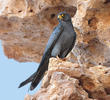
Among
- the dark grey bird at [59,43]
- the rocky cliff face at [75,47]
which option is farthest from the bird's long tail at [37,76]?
the rocky cliff face at [75,47]

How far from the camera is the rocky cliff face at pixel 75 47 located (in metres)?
3.71

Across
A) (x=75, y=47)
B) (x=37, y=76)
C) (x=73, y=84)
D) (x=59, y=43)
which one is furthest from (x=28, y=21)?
(x=73, y=84)

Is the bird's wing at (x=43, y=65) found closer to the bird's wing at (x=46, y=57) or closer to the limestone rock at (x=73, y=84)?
the bird's wing at (x=46, y=57)

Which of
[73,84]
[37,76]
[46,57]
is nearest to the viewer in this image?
[73,84]

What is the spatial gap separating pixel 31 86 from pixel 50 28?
2.52 metres

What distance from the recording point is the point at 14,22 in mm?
6750

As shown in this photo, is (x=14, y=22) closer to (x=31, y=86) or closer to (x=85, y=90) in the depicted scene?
(x=31, y=86)

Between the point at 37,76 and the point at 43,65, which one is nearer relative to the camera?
the point at 37,76

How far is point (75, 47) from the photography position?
573 cm

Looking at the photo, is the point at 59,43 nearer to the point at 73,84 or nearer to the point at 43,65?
the point at 43,65

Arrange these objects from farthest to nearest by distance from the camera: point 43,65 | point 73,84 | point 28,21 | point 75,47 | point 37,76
→ point 28,21
point 75,47
point 43,65
point 37,76
point 73,84

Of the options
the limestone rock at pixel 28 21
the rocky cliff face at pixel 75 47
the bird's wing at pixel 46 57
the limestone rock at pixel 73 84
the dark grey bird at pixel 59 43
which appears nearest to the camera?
the limestone rock at pixel 73 84

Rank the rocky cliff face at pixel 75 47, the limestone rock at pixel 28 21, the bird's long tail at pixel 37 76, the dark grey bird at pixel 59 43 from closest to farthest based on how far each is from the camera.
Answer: the rocky cliff face at pixel 75 47 → the bird's long tail at pixel 37 76 → the dark grey bird at pixel 59 43 → the limestone rock at pixel 28 21

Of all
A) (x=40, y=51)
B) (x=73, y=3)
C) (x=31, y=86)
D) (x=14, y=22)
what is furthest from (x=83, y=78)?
(x=40, y=51)
